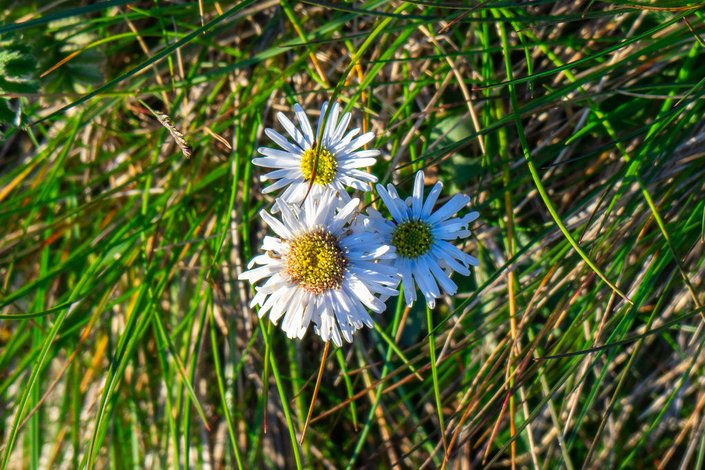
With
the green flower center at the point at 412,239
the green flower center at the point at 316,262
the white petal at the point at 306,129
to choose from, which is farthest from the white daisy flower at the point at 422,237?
the white petal at the point at 306,129

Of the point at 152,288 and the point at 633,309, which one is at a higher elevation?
the point at 152,288

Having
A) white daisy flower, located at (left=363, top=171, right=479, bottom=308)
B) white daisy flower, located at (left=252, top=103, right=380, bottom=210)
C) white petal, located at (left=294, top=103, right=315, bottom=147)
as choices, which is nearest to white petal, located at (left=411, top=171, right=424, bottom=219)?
white daisy flower, located at (left=363, top=171, right=479, bottom=308)

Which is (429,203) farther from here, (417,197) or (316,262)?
(316,262)

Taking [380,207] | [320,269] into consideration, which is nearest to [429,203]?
[380,207]

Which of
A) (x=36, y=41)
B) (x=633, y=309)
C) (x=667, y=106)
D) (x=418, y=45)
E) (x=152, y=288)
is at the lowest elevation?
(x=633, y=309)

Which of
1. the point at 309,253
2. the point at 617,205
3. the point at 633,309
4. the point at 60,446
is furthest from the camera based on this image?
the point at 60,446

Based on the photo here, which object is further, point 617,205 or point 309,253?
point 617,205

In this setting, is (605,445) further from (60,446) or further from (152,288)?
(60,446)

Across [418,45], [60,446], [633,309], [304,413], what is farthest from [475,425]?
[60,446]
